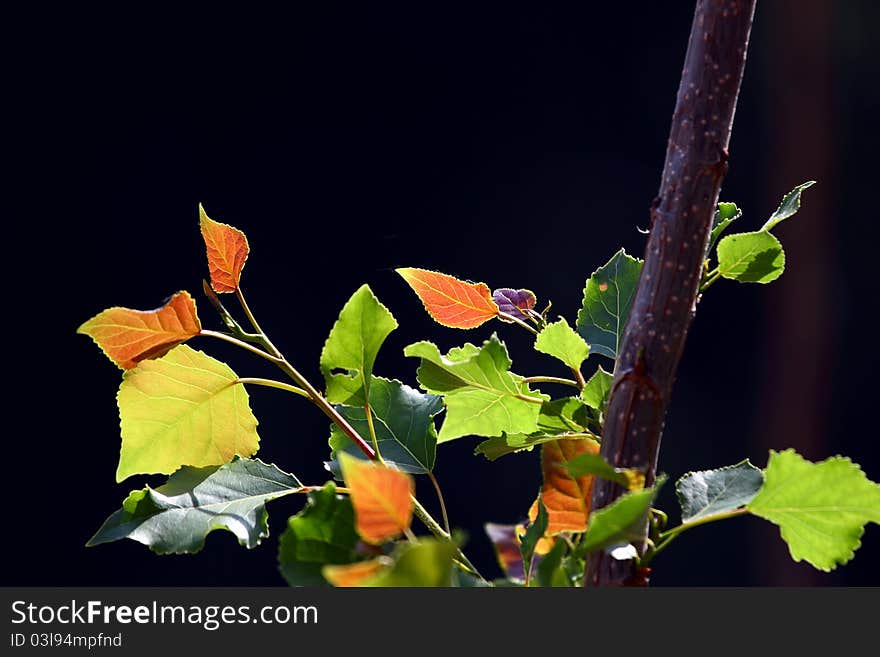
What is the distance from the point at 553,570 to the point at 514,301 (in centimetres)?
16

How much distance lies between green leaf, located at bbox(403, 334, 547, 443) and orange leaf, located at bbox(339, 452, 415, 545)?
7 cm

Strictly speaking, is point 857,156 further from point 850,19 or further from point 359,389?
point 359,389

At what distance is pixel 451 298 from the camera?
15.2 inches

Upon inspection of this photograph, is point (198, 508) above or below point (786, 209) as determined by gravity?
below

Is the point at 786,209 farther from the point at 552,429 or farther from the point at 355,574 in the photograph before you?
the point at 355,574

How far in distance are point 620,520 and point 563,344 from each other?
4.5 inches

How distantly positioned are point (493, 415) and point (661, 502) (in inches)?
62.7

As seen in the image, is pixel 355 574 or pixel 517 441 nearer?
pixel 355 574

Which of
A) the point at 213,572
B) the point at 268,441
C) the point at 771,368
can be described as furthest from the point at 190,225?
the point at 771,368

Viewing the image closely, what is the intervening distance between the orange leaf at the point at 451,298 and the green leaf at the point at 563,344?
0.04m

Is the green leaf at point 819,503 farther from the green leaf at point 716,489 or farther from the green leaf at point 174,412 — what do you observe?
the green leaf at point 174,412

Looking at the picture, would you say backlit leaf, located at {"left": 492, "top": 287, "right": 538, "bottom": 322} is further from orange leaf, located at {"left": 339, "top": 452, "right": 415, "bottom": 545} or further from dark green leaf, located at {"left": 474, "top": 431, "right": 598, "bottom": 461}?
orange leaf, located at {"left": 339, "top": 452, "right": 415, "bottom": 545}

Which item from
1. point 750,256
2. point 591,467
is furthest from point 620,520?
point 750,256

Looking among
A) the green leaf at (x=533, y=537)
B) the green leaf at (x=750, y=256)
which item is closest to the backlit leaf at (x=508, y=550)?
the green leaf at (x=533, y=537)
